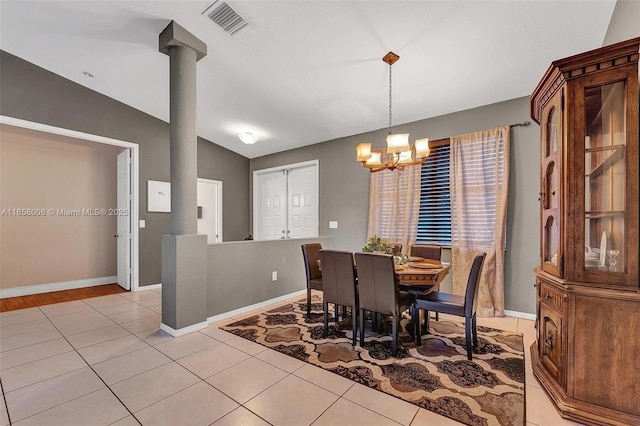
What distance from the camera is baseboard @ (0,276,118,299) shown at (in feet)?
14.3

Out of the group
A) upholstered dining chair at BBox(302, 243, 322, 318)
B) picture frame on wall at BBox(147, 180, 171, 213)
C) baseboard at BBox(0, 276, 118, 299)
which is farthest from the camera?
picture frame on wall at BBox(147, 180, 171, 213)

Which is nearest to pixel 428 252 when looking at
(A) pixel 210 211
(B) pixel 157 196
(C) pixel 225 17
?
(C) pixel 225 17

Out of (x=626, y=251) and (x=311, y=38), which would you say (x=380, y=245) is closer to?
(x=626, y=251)

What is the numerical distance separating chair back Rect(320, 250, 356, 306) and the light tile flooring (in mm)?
717

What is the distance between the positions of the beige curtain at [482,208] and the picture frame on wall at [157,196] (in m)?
4.78

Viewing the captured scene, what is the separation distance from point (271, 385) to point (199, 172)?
4.64 metres

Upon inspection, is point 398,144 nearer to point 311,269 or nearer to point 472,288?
point 472,288

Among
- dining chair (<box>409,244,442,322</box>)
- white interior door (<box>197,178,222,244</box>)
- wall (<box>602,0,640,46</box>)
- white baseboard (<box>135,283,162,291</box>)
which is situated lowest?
white baseboard (<box>135,283,162,291</box>)

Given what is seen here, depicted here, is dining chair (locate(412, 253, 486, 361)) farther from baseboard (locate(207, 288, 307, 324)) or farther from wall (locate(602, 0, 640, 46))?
baseboard (locate(207, 288, 307, 324))

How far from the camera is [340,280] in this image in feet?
9.07

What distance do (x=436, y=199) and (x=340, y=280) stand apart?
217 cm

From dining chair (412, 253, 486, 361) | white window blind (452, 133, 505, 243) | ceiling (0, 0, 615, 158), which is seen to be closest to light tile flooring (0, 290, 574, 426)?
dining chair (412, 253, 486, 361)

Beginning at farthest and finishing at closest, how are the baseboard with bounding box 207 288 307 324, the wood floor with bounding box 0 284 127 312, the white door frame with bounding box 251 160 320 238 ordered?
the white door frame with bounding box 251 160 320 238
the wood floor with bounding box 0 284 127 312
the baseboard with bounding box 207 288 307 324

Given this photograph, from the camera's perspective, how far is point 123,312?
142 inches
